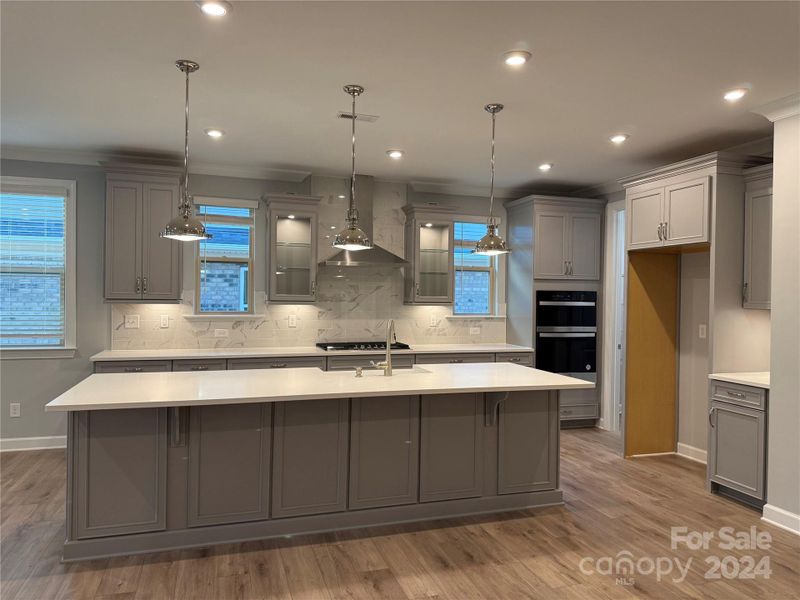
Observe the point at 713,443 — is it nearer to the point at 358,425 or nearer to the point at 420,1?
the point at 358,425

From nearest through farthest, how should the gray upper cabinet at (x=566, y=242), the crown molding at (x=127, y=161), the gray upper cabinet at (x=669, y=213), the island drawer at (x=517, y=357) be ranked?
1. the gray upper cabinet at (x=669, y=213)
2. the crown molding at (x=127, y=161)
3. the island drawer at (x=517, y=357)
4. the gray upper cabinet at (x=566, y=242)

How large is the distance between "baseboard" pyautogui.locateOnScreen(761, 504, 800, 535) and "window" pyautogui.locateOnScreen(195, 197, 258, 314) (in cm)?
456

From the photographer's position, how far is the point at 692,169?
4332 mm

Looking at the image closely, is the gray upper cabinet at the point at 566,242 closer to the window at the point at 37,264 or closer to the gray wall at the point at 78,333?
the gray wall at the point at 78,333

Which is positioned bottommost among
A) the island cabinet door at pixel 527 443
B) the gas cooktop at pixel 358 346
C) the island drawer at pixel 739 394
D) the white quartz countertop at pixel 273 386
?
the island cabinet door at pixel 527 443

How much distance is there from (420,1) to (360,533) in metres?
2.83

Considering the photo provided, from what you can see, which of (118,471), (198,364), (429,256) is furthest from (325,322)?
(118,471)

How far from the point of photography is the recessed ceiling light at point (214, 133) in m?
4.30

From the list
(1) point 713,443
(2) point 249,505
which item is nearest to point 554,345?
(1) point 713,443

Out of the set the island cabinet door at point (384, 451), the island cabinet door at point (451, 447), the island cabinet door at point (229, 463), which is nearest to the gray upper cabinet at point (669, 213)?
the island cabinet door at point (451, 447)

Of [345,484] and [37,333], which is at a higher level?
[37,333]

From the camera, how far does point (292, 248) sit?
5520mm

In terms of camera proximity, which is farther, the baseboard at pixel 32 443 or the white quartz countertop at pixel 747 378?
the baseboard at pixel 32 443

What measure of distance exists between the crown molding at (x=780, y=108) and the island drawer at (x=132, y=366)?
4.85 m
